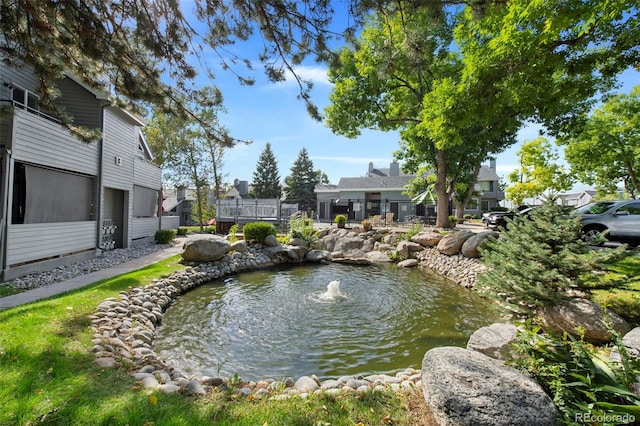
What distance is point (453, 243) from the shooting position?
11.6 m

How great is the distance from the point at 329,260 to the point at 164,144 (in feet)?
69.3

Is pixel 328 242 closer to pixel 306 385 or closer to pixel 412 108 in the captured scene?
pixel 412 108

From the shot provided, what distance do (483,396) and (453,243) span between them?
998 centimetres

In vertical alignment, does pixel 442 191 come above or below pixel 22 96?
below

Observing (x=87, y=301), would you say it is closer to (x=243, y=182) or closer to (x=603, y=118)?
(x=603, y=118)

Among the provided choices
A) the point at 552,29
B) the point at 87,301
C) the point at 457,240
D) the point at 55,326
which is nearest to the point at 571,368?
the point at 552,29

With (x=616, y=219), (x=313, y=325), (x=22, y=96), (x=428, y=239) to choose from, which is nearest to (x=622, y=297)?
(x=313, y=325)

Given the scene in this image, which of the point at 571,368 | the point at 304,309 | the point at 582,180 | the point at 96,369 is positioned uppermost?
the point at 582,180

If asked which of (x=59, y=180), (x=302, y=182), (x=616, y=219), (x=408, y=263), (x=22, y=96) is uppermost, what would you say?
(x=302, y=182)

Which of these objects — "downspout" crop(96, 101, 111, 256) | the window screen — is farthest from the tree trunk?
the window screen

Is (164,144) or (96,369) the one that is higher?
(164,144)

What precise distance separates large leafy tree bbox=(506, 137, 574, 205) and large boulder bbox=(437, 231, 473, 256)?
18749 mm

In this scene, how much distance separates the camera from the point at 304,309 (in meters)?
6.71

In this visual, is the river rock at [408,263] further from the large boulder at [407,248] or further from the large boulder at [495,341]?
the large boulder at [495,341]
